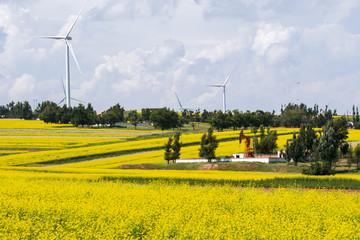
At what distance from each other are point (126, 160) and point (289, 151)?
3143 centimetres

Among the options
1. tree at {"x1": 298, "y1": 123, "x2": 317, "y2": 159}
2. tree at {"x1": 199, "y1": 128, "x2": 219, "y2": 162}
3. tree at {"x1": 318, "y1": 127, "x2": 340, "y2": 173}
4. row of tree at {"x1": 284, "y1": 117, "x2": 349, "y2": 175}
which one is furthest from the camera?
tree at {"x1": 298, "y1": 123, "x2": 317, "y2": 159}

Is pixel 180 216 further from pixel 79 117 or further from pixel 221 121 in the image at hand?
pixel 79 117

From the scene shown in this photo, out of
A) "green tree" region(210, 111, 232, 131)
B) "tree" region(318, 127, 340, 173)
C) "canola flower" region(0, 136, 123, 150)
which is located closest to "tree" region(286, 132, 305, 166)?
"tree" region(318, 127, 340, 173)

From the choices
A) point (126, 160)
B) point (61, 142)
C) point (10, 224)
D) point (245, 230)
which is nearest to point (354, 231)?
point (245, 230)

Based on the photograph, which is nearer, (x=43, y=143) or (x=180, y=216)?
(x=180, y=216)

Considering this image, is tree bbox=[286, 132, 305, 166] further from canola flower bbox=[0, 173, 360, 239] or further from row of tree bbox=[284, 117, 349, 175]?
canola flower bbox=[0, 173, 360, 239]

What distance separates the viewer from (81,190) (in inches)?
1297

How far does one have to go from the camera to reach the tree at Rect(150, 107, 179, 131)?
17825cm

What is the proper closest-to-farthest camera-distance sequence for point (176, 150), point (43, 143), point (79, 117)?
1. point (176, 150)
2. point (43, 143)
3. point (79, 117)

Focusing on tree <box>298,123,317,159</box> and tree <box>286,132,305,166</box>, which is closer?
tree <box>286,132,305,166</box>

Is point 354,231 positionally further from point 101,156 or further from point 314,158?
point 101,156

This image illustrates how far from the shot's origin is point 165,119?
178 meters

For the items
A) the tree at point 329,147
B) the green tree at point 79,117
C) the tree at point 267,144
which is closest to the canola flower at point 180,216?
the tree at point 329,147

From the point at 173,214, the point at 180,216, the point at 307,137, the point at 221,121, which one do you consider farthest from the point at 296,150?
the point at 221,121
